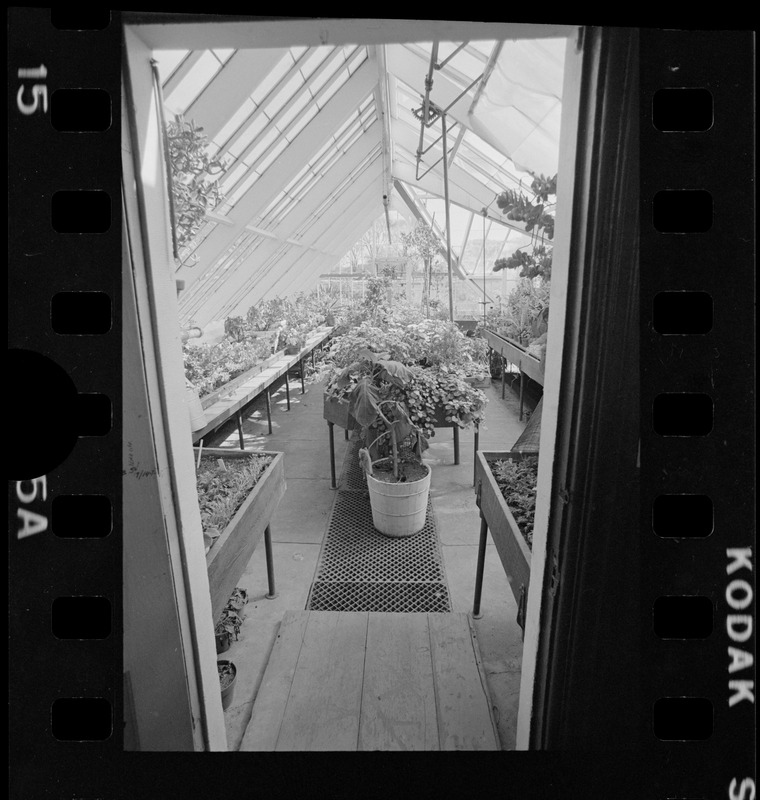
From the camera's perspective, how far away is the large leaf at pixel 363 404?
282 centimetres

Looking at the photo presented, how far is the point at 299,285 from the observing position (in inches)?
463

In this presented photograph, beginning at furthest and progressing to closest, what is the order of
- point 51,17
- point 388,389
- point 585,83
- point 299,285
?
point 299,285 → point 388,389 → point 585,83 → point 51,17

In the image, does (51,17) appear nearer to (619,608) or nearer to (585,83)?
(585,83)

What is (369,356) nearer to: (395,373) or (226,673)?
(395,373)

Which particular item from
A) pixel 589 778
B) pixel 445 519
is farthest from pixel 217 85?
pixel 589 778

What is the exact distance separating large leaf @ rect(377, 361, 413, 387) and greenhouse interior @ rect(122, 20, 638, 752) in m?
0.02

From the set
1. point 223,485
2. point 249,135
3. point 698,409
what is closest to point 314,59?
point 249,135

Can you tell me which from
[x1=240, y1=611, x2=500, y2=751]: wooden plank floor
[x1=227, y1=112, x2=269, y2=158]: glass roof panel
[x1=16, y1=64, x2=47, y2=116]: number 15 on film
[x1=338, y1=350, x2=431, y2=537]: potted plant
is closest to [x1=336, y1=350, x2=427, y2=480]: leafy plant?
[x1=338, y1=350, x2=431, y2=537]: potted plant

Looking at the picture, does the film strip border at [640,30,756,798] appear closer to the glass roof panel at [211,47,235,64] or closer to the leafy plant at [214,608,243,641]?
the leafy plant at [214,608,243,641]

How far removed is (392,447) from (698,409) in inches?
94.3

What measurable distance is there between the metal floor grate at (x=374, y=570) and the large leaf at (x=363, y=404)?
764 millimetres

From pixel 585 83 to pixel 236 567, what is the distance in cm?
171

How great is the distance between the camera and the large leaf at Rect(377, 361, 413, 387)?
2901mm

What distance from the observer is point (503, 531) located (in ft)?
5.73
